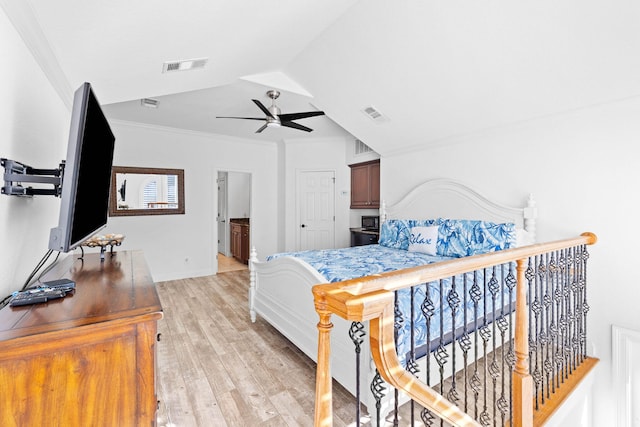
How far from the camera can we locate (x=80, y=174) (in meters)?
1.23

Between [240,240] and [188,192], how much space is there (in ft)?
6.07

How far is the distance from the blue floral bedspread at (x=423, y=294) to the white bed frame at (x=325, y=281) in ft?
0.80

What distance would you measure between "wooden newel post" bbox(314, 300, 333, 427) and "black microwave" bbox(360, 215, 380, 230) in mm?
4590

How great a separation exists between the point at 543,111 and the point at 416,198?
1.78m

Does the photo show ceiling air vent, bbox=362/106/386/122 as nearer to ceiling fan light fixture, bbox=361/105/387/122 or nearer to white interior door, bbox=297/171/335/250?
ceiling fan light fixture, bbox=361/105/387/122

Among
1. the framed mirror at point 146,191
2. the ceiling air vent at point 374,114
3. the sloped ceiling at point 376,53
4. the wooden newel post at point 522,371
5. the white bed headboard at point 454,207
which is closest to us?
the wooden newel post at point 522,371

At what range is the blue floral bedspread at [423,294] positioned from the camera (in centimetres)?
141

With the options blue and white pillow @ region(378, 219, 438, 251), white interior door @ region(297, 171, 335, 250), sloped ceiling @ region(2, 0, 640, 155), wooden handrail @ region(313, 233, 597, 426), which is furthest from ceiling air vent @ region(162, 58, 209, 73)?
white interior door @ region(297, 171, 335, 250)

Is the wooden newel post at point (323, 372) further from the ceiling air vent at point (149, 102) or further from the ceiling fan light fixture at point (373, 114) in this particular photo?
the ceiling air vent at point (149, 102)

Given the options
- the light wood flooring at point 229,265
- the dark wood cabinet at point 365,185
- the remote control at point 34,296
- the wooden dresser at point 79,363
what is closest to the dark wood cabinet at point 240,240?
the light wood flooring at point 229,265

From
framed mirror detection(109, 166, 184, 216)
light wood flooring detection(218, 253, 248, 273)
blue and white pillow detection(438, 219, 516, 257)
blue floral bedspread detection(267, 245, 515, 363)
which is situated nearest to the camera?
blue floral bedspread detection(267, 245, 515, 363)

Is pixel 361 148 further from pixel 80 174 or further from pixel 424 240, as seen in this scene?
pixel 80 174

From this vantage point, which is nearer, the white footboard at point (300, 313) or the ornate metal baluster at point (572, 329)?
the white footboard at point (300, 313)

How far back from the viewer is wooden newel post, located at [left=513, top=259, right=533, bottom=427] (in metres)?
1.69
